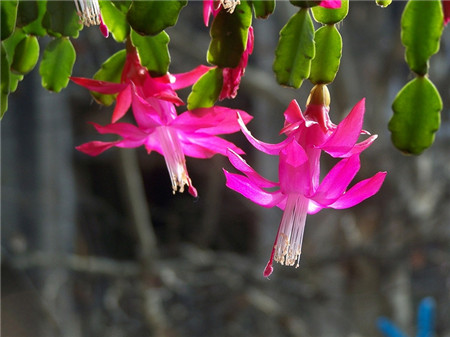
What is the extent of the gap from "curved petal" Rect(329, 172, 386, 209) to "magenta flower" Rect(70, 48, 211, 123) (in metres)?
0.15

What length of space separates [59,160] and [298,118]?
150 inches

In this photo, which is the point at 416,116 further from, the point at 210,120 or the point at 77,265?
the point at 77,265

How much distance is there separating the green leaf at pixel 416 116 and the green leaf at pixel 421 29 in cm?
2

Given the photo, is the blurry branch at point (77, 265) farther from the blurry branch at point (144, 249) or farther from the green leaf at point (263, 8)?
the green leaf at point (263, 8)

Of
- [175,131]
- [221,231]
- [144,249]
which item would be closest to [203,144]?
[175,131]

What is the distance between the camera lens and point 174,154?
0.53 meters

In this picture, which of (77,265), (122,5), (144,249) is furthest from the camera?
(77,265)

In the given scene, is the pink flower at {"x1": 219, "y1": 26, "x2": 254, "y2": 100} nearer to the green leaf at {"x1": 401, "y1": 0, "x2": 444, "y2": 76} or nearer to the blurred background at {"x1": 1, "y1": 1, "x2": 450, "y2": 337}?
the green leaf at {"x1": 401, "y1": 0, "x2": 444, "y2": 76}

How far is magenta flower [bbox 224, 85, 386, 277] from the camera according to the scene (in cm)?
43

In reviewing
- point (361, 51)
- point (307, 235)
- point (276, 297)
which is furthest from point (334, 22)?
point (361, 51)

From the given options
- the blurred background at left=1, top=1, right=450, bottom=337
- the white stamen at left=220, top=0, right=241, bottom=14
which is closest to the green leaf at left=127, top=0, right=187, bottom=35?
the white stamen at left=220, top=0, right=241, bottom=14

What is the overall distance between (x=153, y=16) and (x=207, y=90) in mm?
82

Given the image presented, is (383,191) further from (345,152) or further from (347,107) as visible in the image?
(345,152)

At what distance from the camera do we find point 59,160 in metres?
4.12
